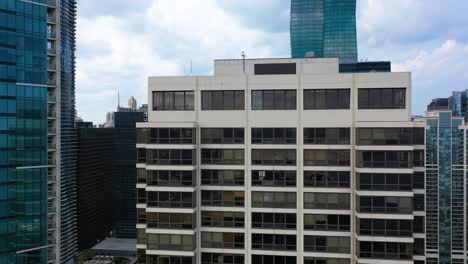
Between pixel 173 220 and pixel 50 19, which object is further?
pixel 50 19

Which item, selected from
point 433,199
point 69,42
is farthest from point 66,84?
point 433,199

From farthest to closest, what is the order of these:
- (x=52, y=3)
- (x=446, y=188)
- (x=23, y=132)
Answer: (x=446, y=188)
(x=52, y=3)
(x=23, y=132)

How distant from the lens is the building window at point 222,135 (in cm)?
4212

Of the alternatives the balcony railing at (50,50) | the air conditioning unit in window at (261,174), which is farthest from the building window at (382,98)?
the balcony railing at (50,50)

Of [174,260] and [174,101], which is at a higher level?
[174,101]

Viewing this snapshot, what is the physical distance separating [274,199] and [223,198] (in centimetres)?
580

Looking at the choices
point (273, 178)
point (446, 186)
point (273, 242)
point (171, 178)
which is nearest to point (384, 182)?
point (273, 178)

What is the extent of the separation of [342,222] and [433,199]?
522ft

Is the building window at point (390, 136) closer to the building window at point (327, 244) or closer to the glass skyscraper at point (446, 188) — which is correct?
the building window at point (327, 244)

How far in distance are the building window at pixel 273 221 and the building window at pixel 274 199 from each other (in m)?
1.03

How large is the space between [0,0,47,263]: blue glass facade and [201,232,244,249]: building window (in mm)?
48019

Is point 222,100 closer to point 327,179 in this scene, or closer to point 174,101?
point 174,101

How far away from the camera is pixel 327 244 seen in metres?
41.0

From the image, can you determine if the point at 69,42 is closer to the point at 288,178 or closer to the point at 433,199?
the point at 288,178
